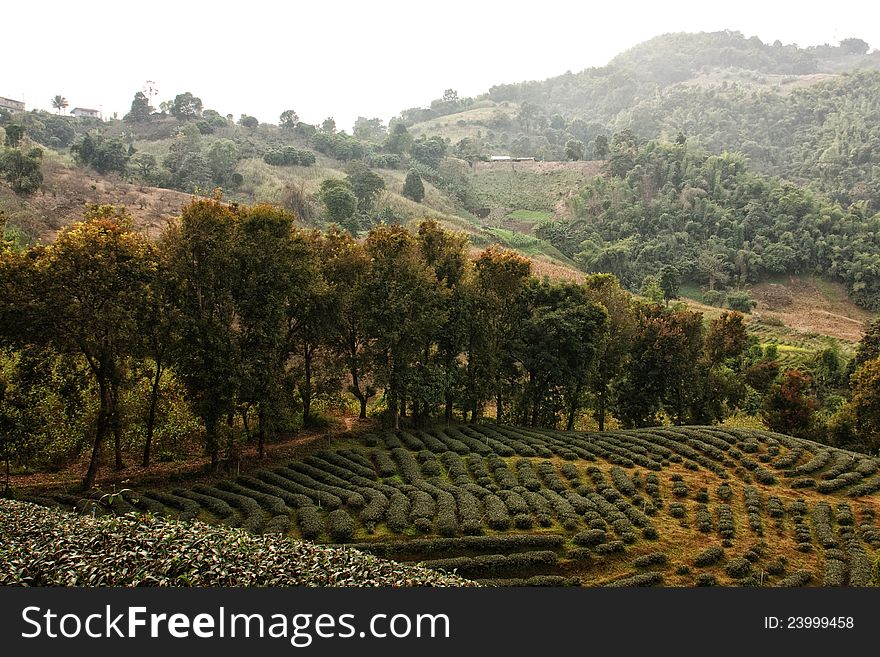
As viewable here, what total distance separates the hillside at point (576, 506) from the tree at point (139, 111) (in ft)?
391

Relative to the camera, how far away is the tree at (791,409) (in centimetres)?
4212

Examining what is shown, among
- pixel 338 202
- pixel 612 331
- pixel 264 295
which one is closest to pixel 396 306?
pixel 264 295

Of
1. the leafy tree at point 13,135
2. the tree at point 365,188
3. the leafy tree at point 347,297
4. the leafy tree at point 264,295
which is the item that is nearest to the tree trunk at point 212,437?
the leafy tree at point 264,295

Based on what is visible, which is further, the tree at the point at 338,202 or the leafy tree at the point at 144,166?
the leafy tree at the point at 144,166

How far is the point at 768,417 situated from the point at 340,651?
139 ft

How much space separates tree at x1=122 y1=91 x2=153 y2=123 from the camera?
415 feet

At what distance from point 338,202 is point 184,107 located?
222ft

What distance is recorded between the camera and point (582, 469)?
101 feet

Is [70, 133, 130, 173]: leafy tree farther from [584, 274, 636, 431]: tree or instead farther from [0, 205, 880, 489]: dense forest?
[584, 274, 636, 431]: tree

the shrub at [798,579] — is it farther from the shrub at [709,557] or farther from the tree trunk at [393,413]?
the tree trunk at [393,413]

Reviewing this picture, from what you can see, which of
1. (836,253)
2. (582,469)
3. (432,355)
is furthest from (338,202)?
(836,253)

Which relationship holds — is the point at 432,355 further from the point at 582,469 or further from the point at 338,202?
the point at 338,202

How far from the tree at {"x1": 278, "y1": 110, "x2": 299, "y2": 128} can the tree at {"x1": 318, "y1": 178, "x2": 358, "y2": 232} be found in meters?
59.2

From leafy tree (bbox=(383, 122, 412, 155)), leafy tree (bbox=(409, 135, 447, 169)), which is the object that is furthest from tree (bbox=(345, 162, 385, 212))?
leafy tree (bbox=(409, 135, 447, 169))
